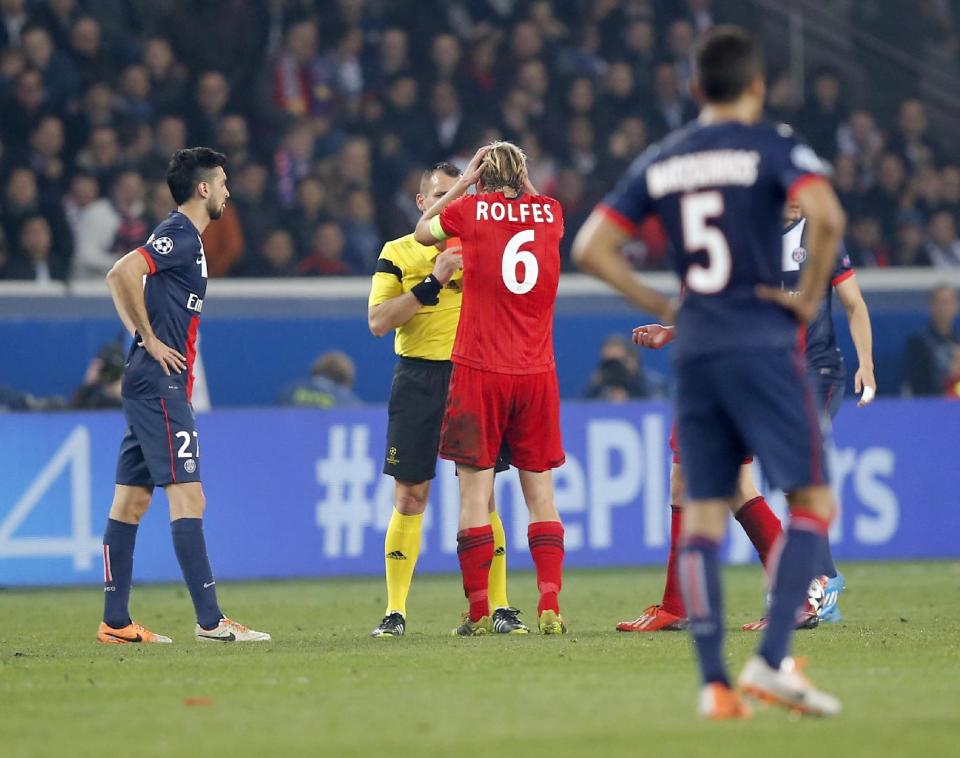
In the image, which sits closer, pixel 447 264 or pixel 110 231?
pixel 447 264

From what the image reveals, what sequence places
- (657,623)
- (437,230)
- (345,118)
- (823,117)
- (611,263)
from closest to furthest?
(611,263) < (437,230) < (657,623) < (345,118) < (823,117)

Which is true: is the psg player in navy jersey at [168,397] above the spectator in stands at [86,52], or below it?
below

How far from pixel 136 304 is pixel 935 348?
9.07 meters

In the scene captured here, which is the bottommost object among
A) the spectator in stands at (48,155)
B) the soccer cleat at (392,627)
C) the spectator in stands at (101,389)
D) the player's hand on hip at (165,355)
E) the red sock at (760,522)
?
the soccer cleat at (392,627)

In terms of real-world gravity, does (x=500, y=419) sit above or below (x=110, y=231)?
below

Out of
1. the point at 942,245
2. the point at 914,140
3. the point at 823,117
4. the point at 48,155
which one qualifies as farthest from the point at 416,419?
the point at 914,140

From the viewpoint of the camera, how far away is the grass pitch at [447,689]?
15.9 feet

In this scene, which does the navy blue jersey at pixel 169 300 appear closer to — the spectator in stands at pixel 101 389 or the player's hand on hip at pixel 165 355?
the player's hand on hip at pixel 165 355

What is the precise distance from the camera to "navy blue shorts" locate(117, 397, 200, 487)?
28.3 ft

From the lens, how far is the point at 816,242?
525 centimetres

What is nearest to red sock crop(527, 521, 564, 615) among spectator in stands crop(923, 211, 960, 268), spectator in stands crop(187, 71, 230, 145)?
spectator in stands crop(187, 71, 230, 145)

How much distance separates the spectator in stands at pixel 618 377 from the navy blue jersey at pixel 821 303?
5.35 meters

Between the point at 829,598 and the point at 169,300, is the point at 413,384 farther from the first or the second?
the point at 829,598

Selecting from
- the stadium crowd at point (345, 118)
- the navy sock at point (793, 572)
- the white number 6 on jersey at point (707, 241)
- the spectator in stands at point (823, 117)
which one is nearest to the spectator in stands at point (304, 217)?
the stadium crowd at point (345, 118)
